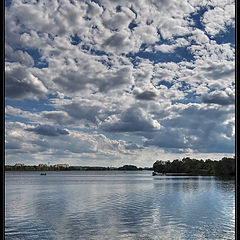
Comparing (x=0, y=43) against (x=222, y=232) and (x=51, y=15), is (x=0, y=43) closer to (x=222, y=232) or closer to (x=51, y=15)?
(x=51, y=15)

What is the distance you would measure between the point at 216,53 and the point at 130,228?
6.45 metres

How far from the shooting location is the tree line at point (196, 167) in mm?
42406

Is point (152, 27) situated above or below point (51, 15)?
above

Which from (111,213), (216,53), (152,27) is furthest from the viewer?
(111,213)

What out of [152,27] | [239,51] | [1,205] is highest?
[152,27]

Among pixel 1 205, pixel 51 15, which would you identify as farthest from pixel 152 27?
pixel 1 205

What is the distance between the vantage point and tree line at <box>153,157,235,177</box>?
42.4 metres

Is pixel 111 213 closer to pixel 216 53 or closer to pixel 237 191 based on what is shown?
pixel 216 53

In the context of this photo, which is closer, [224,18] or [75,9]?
[224,18]

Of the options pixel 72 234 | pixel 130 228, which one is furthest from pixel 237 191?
pixel 130 228

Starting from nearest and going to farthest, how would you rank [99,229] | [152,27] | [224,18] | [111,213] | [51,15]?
[224,18] < [51,15] < [152,27] < [99,229] < [111,213]

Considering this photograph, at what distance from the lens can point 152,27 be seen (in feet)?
21.0

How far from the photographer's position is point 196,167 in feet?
183

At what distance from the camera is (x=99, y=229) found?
843 cm
